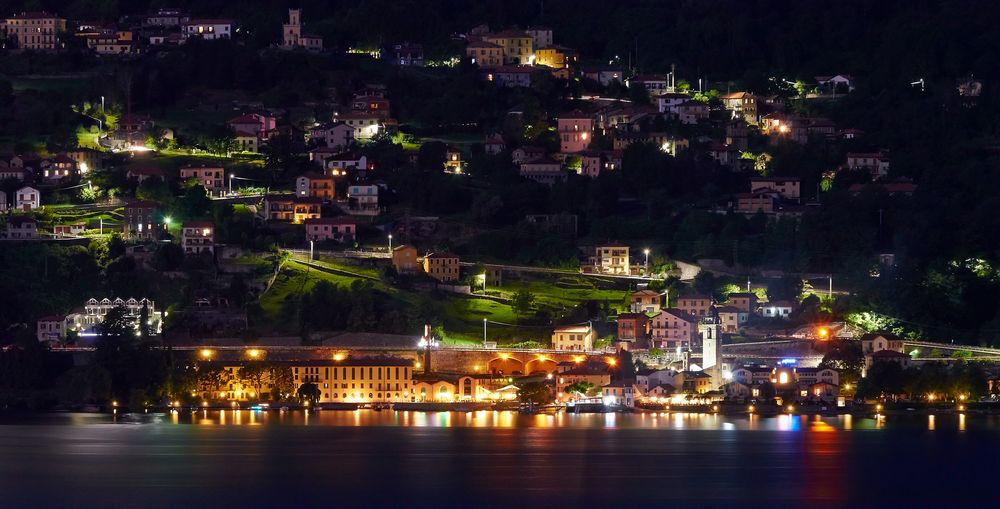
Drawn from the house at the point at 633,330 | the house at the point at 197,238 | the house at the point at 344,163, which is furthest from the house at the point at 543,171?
the house at the point at 633,330

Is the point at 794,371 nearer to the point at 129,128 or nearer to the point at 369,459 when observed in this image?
the point at 369,459

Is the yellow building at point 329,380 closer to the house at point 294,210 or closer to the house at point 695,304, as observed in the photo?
the house at point 695,304

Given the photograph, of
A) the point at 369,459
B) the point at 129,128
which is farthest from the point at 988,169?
the point at 369,459

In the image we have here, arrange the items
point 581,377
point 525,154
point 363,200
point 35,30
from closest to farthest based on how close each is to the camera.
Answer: point 581,377 < point 363,200 < point 525,154 < point 35,30

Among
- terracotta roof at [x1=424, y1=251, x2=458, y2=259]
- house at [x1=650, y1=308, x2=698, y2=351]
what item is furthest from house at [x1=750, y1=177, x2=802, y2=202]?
house at [x1=650, y1=308, x2=698, y2=351]

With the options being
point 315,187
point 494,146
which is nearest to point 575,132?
point 494,146

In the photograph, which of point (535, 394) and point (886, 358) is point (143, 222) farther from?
point (886, 358)

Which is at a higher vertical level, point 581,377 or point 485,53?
point 485,53
